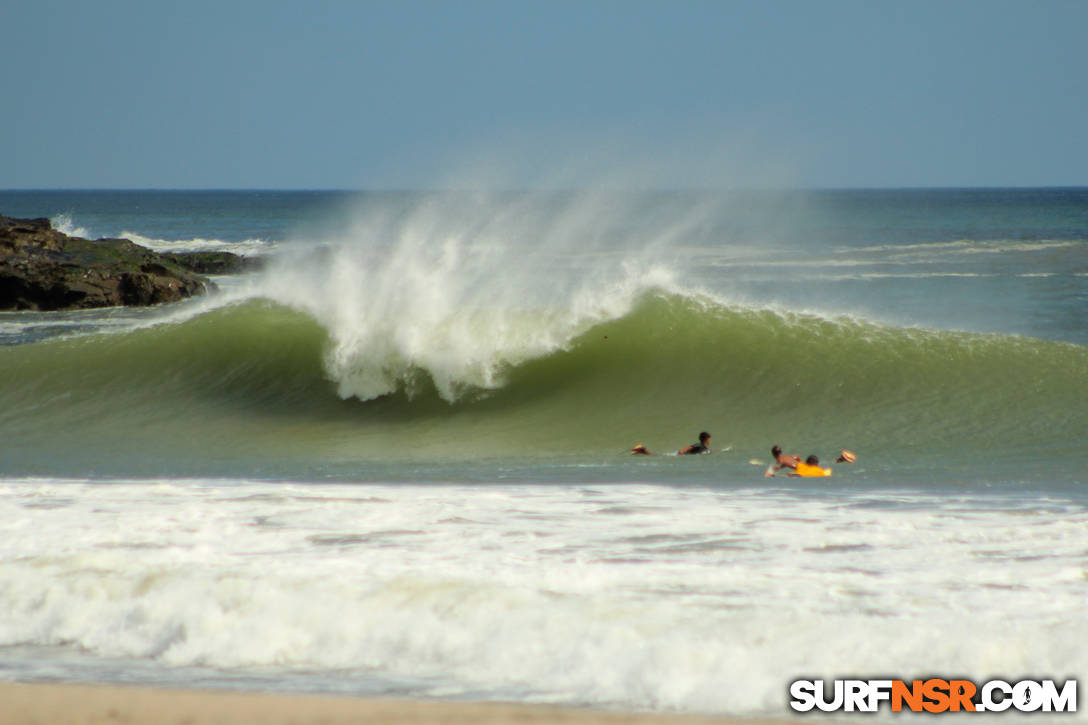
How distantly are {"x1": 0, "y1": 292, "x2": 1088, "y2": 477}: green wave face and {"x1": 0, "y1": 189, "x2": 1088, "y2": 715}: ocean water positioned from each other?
0.16ft

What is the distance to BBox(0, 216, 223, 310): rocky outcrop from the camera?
24031 millimetres

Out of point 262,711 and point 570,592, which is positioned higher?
point 570,592

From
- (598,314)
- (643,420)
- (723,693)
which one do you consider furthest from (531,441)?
(723,693)

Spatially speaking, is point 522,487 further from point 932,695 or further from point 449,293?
point 449,293

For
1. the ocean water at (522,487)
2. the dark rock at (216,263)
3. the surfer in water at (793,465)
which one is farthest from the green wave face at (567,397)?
the dark rock at (216,263)

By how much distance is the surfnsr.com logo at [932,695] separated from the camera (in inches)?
160

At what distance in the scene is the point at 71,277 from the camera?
24.2 meters

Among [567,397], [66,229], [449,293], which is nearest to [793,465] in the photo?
[567,397]

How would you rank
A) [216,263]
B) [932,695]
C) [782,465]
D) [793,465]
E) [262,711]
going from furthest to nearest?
[216,263]
[782,465]
[793,465]
[932,695]
[262,711]

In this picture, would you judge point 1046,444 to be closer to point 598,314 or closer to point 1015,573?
point 1015,573

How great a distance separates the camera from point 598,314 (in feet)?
45.8

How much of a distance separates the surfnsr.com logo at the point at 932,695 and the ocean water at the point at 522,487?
93mm

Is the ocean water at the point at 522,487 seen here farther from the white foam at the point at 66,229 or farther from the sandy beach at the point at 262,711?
the white foam at the point at 66,229

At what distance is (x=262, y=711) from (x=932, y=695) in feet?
7.60
